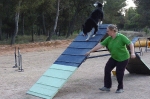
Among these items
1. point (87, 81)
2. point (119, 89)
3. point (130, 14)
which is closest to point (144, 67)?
point (87, 81)

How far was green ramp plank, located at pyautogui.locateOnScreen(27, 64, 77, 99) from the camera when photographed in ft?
19.3

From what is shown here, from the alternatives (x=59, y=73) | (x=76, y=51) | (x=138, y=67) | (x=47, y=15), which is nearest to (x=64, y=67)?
(x=59, y=73)

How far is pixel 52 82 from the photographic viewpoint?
20.2 feet

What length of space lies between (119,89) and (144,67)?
7.76 ft

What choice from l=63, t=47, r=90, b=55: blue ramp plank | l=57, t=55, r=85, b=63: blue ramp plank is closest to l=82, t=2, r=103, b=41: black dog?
l=63, t=47, r=90, b=55: blue ramp plank

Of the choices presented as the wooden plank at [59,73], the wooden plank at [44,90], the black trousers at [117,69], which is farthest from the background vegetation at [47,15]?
the black trousers at [117,69]

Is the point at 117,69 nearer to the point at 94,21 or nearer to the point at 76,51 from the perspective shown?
the point at 76,51

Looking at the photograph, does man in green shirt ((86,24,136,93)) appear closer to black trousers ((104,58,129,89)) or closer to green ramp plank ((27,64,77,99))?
black trousers ((104,58,129,89))

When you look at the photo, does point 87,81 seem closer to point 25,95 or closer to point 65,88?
point 65,88

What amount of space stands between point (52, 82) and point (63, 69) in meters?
0.48

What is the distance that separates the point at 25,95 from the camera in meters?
6.16

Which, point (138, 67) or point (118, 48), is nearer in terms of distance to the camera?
point (118, 48)

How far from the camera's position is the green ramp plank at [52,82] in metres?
5.88

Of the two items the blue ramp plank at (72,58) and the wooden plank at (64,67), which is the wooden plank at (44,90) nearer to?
the wooden plank at (64,67)
